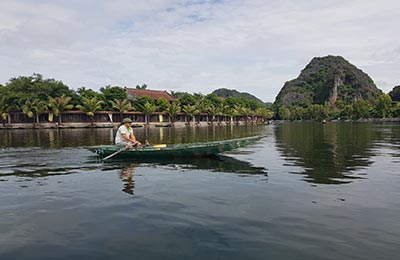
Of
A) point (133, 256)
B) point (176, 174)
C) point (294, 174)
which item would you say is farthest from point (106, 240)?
point (294, 174)

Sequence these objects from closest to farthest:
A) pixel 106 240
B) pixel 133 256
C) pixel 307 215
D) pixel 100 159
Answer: pixel 133 256 → pixel 106 240 → pixel 307 215 → pixel 100 159

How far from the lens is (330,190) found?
9844mm

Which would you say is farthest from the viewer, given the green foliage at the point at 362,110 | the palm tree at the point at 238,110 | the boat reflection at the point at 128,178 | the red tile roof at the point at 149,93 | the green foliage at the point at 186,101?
the green foliage at the point at 362,110

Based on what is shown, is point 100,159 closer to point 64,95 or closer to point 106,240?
point 106,240

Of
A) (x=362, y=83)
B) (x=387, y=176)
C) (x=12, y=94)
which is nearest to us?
(x=387, y=176)

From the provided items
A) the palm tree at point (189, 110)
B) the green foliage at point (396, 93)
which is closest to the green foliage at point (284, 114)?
the green foliage at point (396, 93)

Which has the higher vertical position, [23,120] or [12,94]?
[12,94]

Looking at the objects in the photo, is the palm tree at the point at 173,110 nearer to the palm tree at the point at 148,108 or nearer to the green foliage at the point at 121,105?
the palm tree at the point at 148,108

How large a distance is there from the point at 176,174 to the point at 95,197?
3913 mm

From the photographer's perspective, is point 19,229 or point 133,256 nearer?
point 133,256

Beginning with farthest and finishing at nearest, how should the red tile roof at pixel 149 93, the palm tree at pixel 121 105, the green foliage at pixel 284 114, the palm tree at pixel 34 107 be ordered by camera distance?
the green foliage at pixel 284 114 → the red tile roof at pixel 149 93 → the palm tree at pixel 121 105 → the palm tree at pixel 34 107

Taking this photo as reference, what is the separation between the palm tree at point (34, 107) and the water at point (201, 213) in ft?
174

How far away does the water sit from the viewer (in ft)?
18.8

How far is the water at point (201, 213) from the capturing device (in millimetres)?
5742
